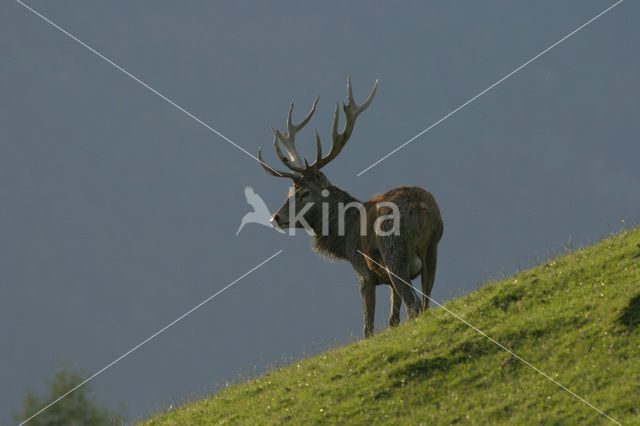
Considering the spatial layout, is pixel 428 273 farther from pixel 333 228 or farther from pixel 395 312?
pixel 333 228

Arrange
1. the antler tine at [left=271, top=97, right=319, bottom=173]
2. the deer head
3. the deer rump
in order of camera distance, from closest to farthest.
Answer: the deer rump < the deer head < the antler tine at [left=271, top=97, right=319, bottom=173]

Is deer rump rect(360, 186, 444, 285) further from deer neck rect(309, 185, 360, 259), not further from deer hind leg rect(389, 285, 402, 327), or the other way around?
deer neck rect(309, 185, 360, 259)

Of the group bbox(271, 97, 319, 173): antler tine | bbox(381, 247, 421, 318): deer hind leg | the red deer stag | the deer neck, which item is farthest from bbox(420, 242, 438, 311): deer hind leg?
bbox(271, 97, 319, 173): antler tine

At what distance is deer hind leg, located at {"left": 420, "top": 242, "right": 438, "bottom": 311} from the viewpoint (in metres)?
14.4

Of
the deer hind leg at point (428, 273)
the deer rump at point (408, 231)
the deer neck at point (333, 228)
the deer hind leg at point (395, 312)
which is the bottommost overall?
the deer hind leg at point (395, 312)

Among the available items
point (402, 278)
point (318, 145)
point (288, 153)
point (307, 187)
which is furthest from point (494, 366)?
point (288, 153)

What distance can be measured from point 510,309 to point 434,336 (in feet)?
3.85

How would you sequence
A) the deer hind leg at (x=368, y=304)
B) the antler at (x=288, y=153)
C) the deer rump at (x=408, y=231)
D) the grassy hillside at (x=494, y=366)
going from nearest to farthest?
1. the grassy hillside at (x=494, y=366)
2. the deer rump at (x=408, y=231)
3. the deer hind leg at (x=368, y=304)
4. the antler at (x=288, y=153)

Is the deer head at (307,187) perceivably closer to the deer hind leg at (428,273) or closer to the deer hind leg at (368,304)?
the deer hind leg at (368,304)

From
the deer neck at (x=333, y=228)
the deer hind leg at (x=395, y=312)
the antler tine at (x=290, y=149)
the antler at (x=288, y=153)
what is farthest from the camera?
the antler tine at (x=290, y=149)

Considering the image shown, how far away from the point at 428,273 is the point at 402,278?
79 cm

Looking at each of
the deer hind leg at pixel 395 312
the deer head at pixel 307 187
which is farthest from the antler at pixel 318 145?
the deer hind leg at pixel 395 312

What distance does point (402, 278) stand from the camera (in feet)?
45.6

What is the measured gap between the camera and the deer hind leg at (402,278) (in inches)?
547
